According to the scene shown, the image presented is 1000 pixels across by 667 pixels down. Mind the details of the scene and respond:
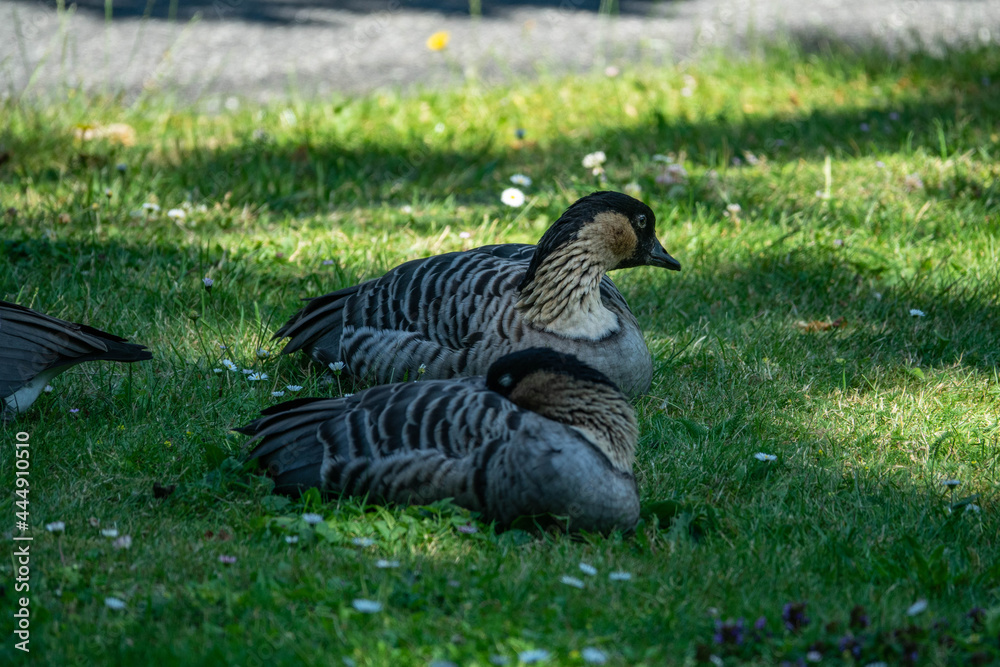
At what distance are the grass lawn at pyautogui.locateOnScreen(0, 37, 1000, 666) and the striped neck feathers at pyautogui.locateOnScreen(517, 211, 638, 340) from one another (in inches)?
19.8

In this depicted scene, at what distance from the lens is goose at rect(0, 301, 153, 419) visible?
4.26 meters

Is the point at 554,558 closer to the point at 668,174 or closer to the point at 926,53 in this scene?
the point at 668,174

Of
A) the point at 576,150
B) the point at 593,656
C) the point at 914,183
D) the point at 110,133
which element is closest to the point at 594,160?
the point at 576,150

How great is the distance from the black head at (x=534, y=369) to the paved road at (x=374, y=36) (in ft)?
19.6

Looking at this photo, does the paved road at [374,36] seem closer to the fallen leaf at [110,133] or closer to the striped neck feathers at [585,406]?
the fallen leaf at [110,133]

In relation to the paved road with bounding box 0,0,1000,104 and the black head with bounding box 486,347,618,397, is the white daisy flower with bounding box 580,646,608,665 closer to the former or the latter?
the black head with bounding box 486,347,618,397

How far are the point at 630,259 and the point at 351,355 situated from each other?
150 centimetres

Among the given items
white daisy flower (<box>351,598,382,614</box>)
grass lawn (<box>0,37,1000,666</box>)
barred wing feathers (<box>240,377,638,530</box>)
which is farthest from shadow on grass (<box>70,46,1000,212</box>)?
white daisy flower (<box>351,598,382,614</box>)

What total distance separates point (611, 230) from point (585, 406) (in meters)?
1.45

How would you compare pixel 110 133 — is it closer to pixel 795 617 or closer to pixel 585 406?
pixel 585 406

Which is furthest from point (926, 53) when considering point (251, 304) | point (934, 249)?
point (251, 304)

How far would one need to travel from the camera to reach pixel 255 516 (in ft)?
12.5

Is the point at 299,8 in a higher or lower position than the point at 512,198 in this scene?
higher

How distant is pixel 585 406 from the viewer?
3830 mm
